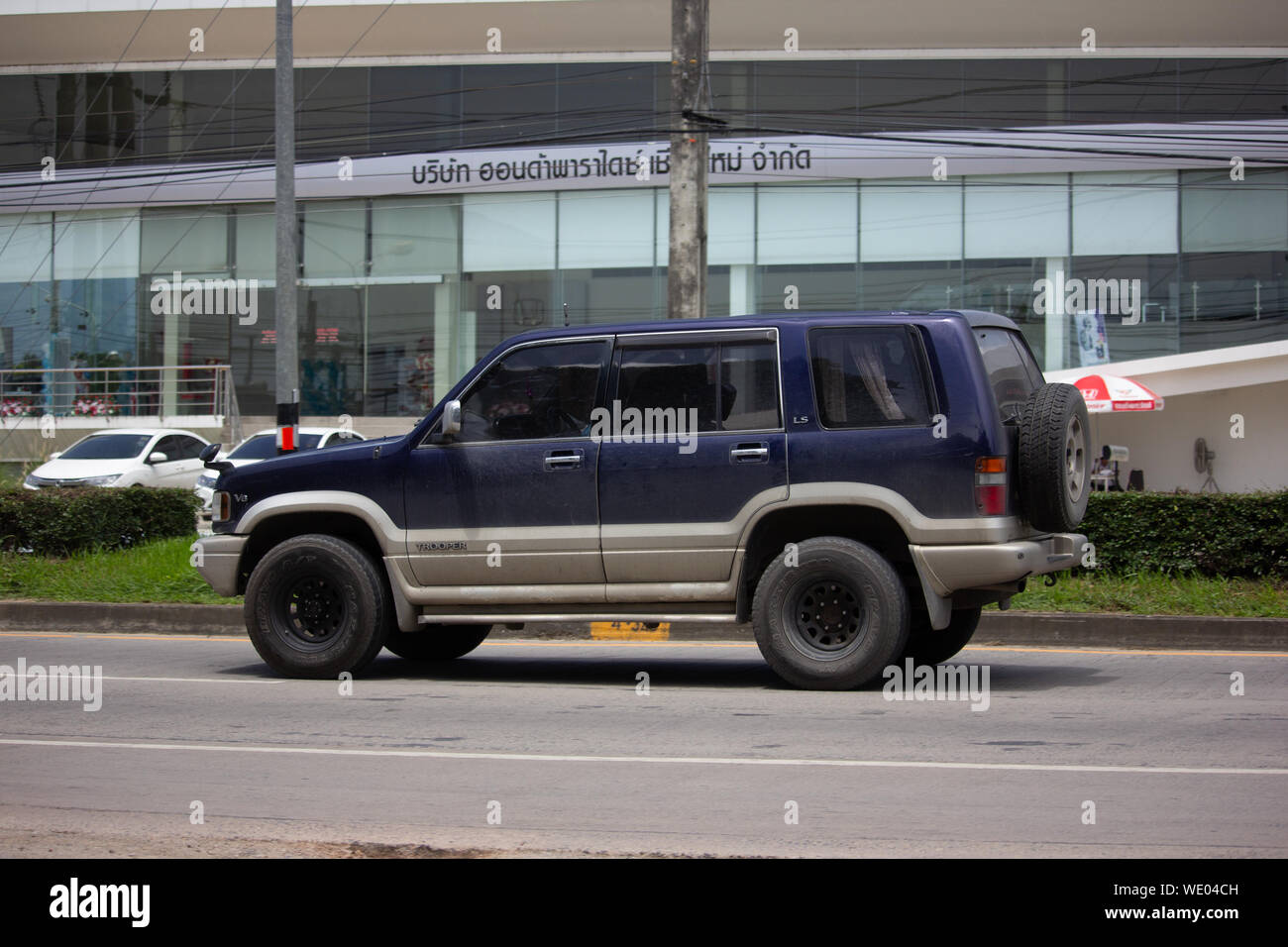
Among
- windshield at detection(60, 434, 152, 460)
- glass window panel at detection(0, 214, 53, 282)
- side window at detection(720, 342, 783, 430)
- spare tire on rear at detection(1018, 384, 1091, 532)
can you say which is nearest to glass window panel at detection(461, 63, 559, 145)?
windshield at detection(60, 434, 152, 460)

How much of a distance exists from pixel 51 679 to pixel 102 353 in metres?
23.9

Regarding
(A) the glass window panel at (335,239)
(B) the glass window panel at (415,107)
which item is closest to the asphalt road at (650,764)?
(B) the glass window panel at (415,107)

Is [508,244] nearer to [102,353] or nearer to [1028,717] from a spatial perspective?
[102,353]

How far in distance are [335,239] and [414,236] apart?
72.7 inches

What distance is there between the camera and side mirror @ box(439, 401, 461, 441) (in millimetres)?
8797

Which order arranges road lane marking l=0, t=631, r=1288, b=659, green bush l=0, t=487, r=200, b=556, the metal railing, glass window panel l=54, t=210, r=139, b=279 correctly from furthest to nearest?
glass window panel l=54, t=210, r=139, b=279 < the metal railing < green bush l=0, t=487, r=200, b=556 < road lane marking l=0, t=631, r=1288, b=659

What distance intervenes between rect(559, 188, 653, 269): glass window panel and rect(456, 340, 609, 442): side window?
20401 millimetres

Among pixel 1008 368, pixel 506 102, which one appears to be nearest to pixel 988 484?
pixel 1008 368

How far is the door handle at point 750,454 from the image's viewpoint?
8391 millimetres

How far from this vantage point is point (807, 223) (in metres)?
28.6

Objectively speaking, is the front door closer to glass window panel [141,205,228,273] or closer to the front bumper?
the front bumper

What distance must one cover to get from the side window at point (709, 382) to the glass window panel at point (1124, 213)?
69.8ft

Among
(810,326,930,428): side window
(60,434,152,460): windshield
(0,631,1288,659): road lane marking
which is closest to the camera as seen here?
(810,326,930,428): side window

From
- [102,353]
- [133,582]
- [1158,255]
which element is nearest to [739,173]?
[1158,255]
